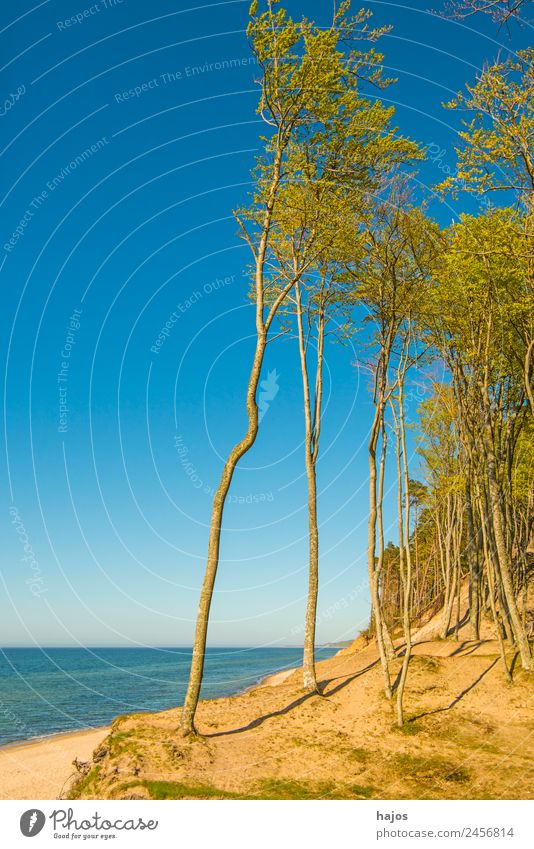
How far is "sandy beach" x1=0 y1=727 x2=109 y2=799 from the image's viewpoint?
22.2 metres

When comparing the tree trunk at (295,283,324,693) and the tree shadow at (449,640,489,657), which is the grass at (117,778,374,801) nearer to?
the tree trunk at (295,283,324,693)

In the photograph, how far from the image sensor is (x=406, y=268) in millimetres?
19609

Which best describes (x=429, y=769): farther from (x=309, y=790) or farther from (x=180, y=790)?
(x=180, y=790)

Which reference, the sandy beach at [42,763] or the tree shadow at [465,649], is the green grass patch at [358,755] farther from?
the sandy beach at [42,763]

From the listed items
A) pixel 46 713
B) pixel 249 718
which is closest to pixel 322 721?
pixel 249 718

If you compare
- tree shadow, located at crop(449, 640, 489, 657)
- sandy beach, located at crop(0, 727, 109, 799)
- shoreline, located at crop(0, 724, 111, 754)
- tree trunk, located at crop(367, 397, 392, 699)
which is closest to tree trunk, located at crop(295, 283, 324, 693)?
tree trunk, located at crop(367, 397, 392, 699)

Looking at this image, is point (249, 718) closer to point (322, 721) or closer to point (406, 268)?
point (322, 721)

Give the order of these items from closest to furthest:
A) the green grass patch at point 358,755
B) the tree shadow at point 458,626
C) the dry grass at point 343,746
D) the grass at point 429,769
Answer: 1. the dry grass at point 343,746
2. the grass at point 429,769
3. the green grass patch at point 358,755
4. the tree shadow at point 458,626

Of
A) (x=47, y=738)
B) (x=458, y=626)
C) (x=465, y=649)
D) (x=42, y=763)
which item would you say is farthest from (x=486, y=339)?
(x=47, y=738)

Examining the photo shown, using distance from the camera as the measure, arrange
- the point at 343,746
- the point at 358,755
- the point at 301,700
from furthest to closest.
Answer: the point at 301,700 → the point at 343,746 → the point at 358,755

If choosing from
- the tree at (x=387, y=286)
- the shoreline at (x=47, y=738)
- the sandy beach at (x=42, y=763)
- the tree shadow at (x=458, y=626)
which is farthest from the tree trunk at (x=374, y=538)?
the shoreline at (x=47, y=738)

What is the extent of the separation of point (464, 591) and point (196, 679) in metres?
37.7

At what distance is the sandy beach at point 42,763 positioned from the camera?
2219 centimetres

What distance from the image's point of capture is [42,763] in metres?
28.1
